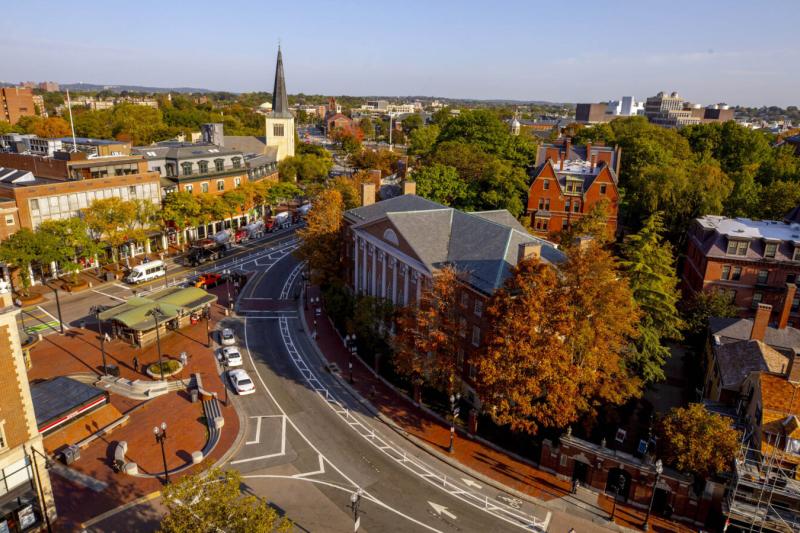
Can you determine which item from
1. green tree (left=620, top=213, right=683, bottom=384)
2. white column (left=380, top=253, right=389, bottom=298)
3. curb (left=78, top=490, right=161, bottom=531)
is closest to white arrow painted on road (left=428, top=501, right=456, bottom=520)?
curb (left=78, top=490, right=161, bottom=531)

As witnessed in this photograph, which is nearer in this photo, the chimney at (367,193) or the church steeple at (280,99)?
the chimney at (367,193)

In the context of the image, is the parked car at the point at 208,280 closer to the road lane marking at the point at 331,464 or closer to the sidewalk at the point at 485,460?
the road lane marking at the point at 331,464

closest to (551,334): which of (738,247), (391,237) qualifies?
(391,237)

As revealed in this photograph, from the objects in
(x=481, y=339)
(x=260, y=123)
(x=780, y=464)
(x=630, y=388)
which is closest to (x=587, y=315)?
(x=630, y=388)

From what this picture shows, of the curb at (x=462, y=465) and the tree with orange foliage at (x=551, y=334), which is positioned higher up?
the tree with orange foliage at (x=551, y=334)

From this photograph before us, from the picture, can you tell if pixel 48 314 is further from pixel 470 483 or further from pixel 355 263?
pixel 470 483

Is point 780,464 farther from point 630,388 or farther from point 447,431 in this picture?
point 447,431

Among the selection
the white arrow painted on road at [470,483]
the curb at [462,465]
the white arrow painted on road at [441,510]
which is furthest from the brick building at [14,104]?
the white arrow painted on road at [441,510]
